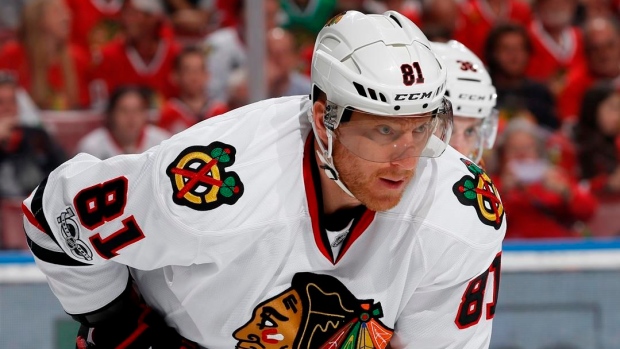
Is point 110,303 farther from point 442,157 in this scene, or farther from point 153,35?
point 153,35

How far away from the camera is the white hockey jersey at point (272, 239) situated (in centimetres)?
188

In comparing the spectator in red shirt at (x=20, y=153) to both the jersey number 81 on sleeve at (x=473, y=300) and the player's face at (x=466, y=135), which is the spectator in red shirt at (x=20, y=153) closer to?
the player's face at (x=466, y=135)

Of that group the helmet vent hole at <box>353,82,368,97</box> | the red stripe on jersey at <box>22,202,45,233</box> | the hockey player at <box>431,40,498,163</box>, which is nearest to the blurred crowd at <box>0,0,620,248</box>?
the hockey player at <box>431,40,498,163</box>

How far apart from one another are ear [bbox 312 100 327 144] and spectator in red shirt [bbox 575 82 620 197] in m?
2.34

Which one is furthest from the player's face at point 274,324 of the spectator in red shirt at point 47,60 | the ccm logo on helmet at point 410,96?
the spectator in red shirt at point 47,60

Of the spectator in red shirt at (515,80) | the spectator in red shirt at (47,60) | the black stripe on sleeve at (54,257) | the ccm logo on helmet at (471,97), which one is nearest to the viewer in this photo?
the black stripe on sleeve at (54,257)

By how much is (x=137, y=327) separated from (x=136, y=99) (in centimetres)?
199

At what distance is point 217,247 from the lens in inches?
74.4

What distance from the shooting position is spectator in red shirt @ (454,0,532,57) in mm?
4418

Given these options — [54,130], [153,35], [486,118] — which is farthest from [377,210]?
[153,35]

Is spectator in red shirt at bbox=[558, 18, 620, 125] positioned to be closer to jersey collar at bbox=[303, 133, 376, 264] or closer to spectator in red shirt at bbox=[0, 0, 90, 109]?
spectator in red shirt at bbox=[0, 0, 90, 109]

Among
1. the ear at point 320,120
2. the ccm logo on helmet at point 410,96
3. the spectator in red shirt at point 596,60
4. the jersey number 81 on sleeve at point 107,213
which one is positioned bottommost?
the spectator in red shirt at point 596,60

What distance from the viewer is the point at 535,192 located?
3.90m

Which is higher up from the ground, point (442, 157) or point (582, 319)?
point (442, 157)
